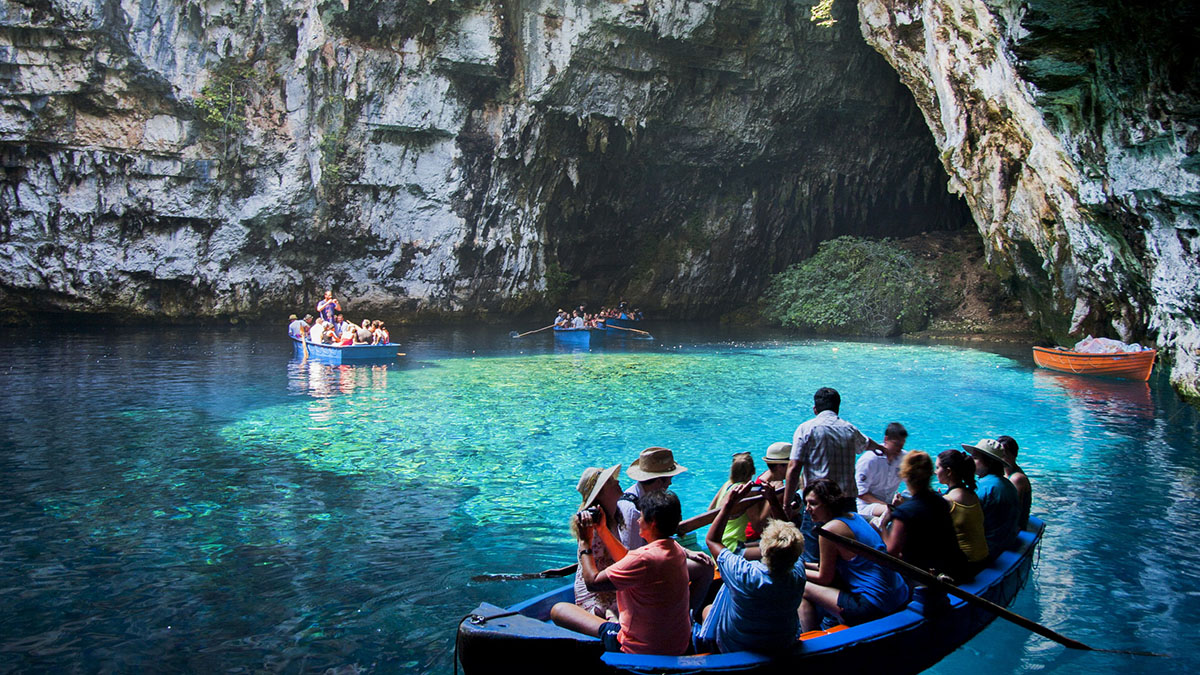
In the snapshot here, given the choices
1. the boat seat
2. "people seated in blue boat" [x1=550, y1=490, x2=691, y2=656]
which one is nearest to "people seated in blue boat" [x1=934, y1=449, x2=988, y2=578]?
the boat seat

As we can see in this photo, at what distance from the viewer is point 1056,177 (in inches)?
547

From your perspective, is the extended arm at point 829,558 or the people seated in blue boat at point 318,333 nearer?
the extended arm at point 829,558

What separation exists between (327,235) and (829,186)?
21.3 m

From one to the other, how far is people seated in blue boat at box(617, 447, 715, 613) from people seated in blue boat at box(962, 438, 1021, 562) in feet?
6.36

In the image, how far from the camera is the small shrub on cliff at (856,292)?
29922mm

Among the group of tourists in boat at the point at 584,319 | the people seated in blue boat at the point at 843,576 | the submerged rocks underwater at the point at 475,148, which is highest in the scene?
the submerged rocks underwater at the point at 475,148

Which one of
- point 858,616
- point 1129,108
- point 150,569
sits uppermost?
point 1129,108

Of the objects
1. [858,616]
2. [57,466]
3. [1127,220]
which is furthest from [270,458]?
[1127,220]

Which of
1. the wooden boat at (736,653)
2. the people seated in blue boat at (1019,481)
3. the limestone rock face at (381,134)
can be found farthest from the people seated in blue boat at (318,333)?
the people seated in blue boat at (1019,481)

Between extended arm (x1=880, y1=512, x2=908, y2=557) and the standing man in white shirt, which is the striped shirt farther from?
extended arm (x1=880, y1=512, x2=908, y2=557)

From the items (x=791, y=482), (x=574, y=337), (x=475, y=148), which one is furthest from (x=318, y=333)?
(x=791, y=482)

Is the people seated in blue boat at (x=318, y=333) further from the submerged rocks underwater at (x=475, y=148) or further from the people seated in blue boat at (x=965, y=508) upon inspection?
the people seated in blue boat at (x=965, y=508)

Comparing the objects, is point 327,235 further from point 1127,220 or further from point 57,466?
point 1127,220

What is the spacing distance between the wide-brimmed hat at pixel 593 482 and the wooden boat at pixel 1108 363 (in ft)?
49.4
